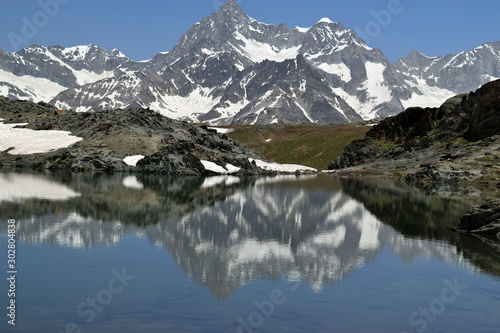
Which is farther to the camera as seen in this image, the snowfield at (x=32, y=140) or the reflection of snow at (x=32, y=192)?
the snowfield at (x=32, y=140)

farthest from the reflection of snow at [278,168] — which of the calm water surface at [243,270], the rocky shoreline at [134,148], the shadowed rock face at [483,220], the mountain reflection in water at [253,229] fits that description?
the shadowed rock face at [483,220]

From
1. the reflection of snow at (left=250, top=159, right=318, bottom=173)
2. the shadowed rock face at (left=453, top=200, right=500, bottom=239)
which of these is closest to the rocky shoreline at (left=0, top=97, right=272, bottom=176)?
the reflection of snow at (left=250, top=159, right=318, bottom=173)

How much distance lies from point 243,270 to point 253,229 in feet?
40.3

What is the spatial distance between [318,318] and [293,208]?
32.6 metres

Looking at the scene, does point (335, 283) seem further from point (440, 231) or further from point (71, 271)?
point (440, 231)

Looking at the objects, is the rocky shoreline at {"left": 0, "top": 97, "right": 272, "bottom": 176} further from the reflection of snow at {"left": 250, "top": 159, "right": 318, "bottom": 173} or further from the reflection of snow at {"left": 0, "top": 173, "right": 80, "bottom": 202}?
the reflection of snow at {"left": 0, "top": 173, "right": 80, "bottom": 202}

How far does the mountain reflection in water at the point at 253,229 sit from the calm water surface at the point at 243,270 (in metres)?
0.11

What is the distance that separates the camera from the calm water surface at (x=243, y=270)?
62.5 feet

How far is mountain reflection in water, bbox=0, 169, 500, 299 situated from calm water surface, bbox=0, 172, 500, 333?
11cm

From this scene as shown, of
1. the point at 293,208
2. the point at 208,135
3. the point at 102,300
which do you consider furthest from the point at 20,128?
the point at 102,300

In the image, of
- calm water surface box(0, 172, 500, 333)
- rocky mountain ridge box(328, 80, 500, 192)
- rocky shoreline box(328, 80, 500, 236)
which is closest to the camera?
calm water surface box(0, 172, 500, 333)

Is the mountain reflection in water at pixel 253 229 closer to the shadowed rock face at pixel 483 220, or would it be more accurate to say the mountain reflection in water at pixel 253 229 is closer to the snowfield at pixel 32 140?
the shadowed rock face at pixel 483 220

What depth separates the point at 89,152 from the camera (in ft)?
370

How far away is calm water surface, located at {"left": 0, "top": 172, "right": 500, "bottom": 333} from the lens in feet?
62.5
